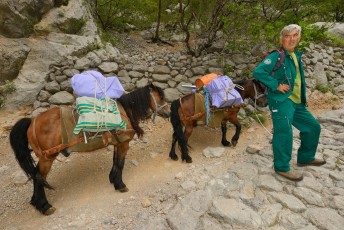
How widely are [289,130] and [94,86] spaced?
9.09 ft

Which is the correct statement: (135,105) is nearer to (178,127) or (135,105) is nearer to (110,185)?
(178,127)

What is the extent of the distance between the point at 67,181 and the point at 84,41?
14.2ft

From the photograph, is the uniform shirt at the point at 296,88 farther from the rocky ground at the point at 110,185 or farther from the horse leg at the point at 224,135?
the horse leg at the point at 224,135

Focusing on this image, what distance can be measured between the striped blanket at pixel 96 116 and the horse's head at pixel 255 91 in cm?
260

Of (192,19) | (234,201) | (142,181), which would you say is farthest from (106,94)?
(192,19)

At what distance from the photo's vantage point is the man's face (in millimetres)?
3314

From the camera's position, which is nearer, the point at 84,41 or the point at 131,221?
the point at 131,221

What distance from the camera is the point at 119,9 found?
31.2 feet

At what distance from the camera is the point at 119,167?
4.19m

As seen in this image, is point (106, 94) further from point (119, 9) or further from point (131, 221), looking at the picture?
point (119, 9)

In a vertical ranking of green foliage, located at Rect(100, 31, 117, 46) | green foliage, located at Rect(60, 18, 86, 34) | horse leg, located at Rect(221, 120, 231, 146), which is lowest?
horse leg, located at Rect(221, 120, 231, 146)

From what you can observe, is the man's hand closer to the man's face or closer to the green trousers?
the green trousers

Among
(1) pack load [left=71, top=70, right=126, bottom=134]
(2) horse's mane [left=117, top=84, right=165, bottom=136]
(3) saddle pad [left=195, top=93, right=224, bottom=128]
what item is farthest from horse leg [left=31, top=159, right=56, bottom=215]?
(3) saddle pad [left=195, top=93, right=224, bottom=128]

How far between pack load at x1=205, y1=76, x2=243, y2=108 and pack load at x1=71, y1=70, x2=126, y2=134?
166cm
